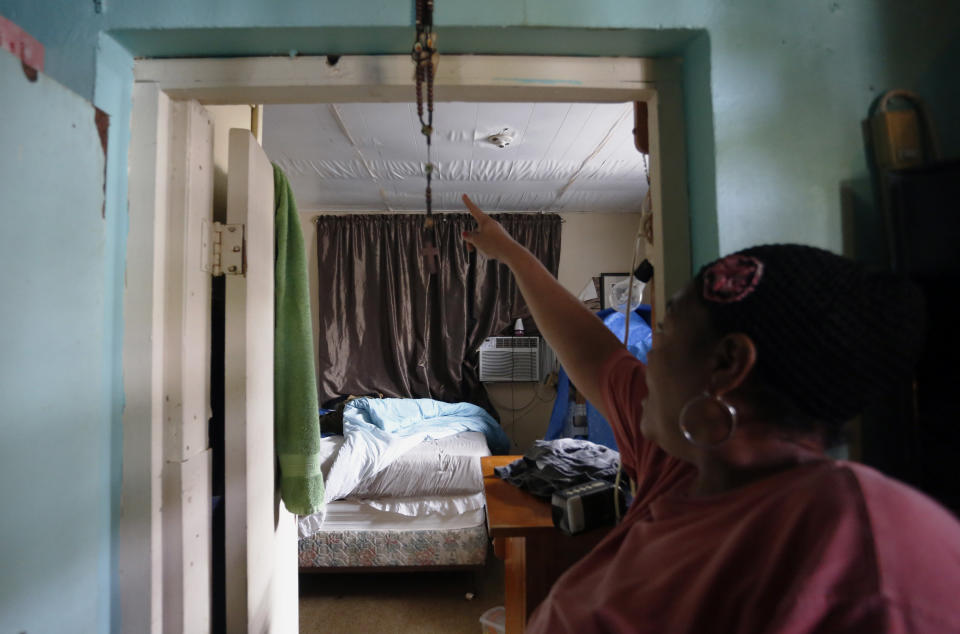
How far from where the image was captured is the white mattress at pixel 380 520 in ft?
7.46

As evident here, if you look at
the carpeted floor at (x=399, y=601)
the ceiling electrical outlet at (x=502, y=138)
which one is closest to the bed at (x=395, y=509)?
the carpeted floor at (x=399, y=601)

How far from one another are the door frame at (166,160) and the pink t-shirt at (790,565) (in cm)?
40

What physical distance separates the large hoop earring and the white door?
0.78 meters

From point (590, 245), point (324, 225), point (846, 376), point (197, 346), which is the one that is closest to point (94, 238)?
point (197, 346)

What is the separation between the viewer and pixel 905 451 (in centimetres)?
57

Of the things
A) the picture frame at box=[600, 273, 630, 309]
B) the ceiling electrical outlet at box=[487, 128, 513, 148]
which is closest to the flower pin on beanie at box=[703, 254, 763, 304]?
the ceiling electrical outlet at box=[487, 128, 513, 148]

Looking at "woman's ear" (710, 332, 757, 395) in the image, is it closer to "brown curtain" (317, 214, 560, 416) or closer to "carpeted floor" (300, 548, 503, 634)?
"carpeted floor" (300, 548, 503, 634)

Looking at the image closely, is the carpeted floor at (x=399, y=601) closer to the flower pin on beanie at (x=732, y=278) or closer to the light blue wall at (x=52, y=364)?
the light blue wall at (x=52, y=364)

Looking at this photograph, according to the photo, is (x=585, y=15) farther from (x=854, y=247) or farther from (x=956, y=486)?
(x=956, y=486)

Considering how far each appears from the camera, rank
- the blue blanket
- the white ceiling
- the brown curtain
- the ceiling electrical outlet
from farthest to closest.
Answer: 1. the brown curtain
2. the blue blanket
3. the ceiling electrical outlet
4. the white ceiling

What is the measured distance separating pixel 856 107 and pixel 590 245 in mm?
3224

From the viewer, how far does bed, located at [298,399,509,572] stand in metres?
2.23

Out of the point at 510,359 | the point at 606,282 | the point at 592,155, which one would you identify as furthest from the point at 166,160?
the point at 606,282

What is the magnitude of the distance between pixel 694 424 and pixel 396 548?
215 centimetres
